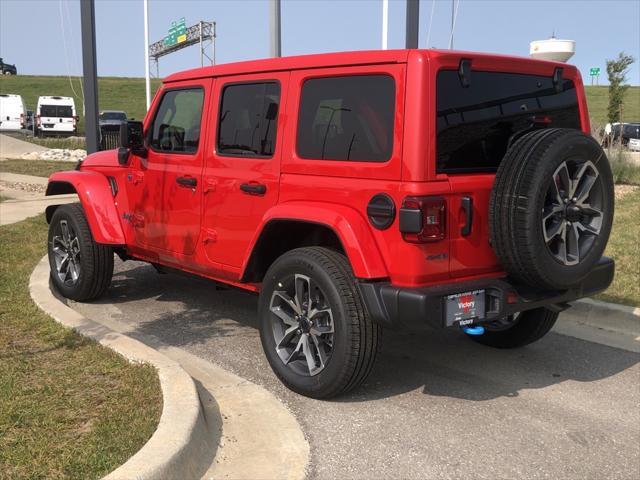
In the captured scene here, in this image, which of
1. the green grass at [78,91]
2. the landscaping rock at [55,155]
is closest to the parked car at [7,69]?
the green grass at [78,91]

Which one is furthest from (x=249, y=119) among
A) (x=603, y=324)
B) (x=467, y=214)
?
(x=603, y=324)

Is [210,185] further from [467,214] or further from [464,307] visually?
[464,307]

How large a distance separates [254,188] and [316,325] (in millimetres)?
983

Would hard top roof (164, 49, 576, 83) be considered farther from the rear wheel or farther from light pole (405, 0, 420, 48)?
light pole (405, 0, 420, 48)

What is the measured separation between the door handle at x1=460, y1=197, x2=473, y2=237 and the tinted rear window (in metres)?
0.18

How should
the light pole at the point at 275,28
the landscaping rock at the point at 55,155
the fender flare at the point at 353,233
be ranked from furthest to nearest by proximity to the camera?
the landscaping rock at the point at 55,155
the light pole at the point at 275,28
the fender flare at the point at 353,233

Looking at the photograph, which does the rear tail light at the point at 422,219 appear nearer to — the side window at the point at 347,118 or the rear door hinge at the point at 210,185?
the side window at the point at 347,118

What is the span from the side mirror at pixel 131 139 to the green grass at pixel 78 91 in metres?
46.4

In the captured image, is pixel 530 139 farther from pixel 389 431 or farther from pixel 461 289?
pixel 389 431

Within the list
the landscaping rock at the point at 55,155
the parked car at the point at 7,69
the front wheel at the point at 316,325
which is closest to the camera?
the front wheel at the point at 316,325

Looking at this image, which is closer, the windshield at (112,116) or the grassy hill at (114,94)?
the windshield at (112,116)

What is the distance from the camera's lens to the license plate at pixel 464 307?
3.52 meters

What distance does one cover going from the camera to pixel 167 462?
285 centimetres

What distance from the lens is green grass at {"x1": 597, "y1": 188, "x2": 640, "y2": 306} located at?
609 centimetres
